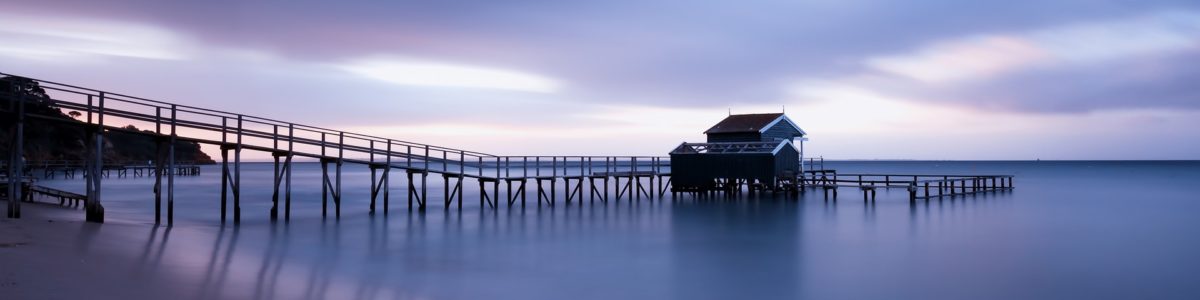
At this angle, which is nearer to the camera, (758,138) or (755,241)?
(755,241)

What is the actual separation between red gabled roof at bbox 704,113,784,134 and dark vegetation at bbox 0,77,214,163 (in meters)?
23.2

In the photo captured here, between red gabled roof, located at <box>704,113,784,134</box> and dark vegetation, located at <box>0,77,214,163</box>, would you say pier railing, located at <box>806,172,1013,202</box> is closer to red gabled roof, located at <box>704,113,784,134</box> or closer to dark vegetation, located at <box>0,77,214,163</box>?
red gabled roof, located at <box>704,113,784,134</box>

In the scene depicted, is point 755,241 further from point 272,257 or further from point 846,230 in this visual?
point 272,257

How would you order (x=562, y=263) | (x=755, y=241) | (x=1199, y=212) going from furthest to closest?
1. (x=1199, y=212)
2. (x=755, y=241)
3. (x=562, y=263)

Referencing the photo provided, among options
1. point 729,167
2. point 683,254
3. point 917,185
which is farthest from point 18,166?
point 917,185

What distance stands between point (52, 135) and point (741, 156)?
6154cm

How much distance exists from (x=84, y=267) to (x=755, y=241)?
1433 centimetres

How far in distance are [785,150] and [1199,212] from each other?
16039mm

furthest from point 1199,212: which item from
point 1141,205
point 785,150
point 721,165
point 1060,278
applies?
point 1060,278

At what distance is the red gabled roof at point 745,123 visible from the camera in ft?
120

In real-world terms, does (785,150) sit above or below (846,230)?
above

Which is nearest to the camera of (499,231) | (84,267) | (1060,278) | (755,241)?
(84,267)

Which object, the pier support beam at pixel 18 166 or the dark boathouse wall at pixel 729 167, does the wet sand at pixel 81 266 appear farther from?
the dark boathouse wall at pixel 729 167

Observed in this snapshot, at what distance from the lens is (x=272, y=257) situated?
15328 millimetres
